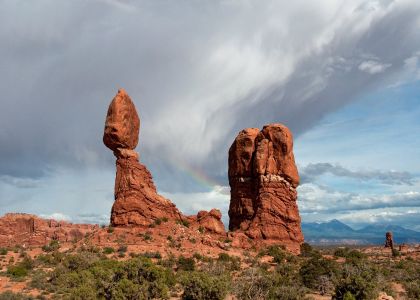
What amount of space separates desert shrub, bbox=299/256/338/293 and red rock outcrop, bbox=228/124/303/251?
13.6 m

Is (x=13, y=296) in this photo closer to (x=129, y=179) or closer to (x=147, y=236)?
(x=147, y=236)

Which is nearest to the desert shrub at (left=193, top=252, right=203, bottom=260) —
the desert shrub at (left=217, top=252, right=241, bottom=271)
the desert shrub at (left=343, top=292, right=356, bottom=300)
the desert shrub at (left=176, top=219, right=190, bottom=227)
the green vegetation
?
the green vegetation

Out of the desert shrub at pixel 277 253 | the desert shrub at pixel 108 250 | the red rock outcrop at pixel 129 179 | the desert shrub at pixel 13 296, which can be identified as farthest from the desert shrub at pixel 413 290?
the desert shrub at pixel 13 296

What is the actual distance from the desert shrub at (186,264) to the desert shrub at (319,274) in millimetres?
9460

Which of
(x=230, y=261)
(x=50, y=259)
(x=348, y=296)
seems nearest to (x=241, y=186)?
(x=230, y=261)

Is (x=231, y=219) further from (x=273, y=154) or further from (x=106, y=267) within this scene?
(x=106, y=267)

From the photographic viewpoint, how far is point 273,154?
189 ft

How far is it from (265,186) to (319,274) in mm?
19843

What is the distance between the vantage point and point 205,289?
91.2 ft

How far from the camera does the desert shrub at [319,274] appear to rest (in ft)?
118

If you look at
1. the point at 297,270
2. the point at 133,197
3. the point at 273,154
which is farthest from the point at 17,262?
the point at 273,154

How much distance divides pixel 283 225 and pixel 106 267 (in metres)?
26.6

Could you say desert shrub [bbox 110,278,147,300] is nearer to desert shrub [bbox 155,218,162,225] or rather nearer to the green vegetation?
the green vegetation

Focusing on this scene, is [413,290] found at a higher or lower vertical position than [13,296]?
lower
